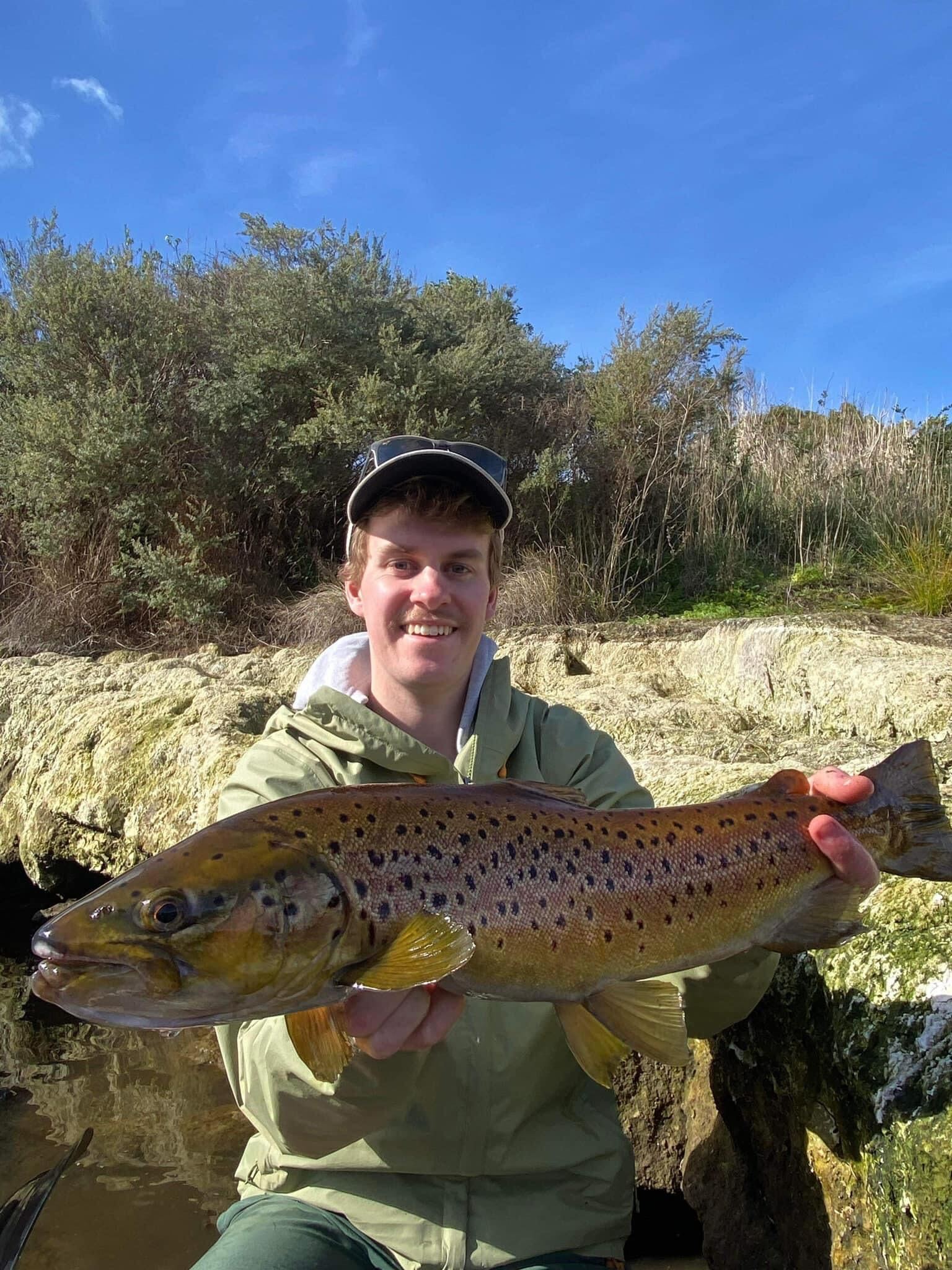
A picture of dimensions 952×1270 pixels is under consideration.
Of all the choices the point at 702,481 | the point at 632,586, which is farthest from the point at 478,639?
the point at 702,481

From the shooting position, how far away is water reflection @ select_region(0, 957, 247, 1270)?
11.0 ft

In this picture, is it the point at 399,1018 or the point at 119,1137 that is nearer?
the point at 399,1018

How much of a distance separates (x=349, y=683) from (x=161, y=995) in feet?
5.00

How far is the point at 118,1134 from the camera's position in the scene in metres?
4.05

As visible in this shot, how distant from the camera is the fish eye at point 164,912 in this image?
1.73 metres

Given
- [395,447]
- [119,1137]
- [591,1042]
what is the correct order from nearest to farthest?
[591,1042] < [395,447] < [119,1137]

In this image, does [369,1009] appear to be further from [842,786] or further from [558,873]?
[842,786]

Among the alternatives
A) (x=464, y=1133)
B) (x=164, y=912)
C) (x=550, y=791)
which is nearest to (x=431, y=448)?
(x=550, y=791)

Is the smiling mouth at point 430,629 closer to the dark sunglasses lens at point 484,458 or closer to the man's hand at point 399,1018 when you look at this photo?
the dark sunglasses lens at point 484,458

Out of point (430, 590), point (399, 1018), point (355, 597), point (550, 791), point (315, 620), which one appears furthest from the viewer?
point (315, 620)

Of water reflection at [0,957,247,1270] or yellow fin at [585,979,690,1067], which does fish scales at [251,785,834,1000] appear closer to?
yellow fin at [585,979,690,1067]

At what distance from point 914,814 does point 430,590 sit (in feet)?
5.12

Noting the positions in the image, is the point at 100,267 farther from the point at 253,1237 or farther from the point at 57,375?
the point at 253,1237

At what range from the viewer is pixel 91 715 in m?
6.49
